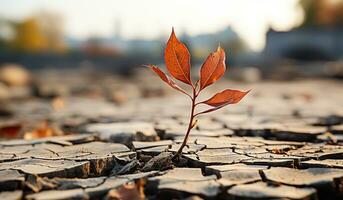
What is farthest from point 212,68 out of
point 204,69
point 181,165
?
point 181,165

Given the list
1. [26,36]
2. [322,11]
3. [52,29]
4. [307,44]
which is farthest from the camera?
[52,29]

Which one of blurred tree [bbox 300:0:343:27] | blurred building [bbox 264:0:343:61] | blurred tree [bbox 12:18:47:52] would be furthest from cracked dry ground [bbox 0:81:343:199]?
blurred tree [bbox 12:18:47:52]

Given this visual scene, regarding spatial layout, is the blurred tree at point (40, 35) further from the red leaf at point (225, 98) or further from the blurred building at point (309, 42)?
the red leaf at point (225, 98)

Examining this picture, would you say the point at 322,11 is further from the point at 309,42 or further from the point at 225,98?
the point at 225,98

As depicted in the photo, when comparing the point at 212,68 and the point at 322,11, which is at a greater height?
the point at 322,11

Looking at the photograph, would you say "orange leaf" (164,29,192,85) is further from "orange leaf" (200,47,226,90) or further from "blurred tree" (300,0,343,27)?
"blurred tree" (300,0,343,27)

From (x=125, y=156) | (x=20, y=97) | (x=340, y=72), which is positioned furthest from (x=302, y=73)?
(x=125, y=156)
